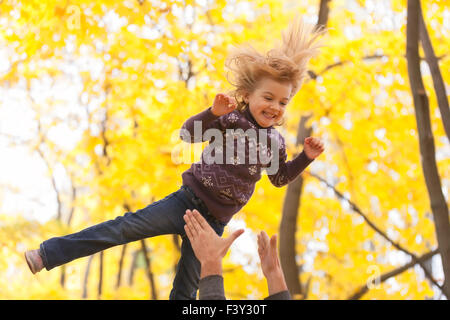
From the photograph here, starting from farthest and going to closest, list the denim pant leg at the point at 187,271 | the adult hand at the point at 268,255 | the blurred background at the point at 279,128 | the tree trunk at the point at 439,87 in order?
the blurred background at the point at 279,128, the tree trunk at the point at 439,87, the denim pant leg at the point at 187,271, the adult hand at the point at 268,255

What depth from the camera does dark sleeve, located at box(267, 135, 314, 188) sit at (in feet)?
9.91

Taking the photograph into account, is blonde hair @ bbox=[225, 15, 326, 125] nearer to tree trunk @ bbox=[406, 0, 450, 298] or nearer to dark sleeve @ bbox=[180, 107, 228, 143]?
dark sleeve @ bbox=[180, 107, 228, 143]

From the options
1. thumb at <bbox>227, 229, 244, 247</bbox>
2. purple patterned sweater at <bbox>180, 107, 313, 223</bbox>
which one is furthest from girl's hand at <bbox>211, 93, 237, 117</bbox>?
thumb at <bbox>227, 229, 244, 247</bbox>

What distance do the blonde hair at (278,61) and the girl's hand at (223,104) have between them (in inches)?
14.1

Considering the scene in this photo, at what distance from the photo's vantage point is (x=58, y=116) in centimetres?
1171

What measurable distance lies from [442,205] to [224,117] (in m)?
1.73

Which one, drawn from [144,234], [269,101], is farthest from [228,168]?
[144,234]

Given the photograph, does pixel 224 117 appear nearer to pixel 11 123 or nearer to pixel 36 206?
pixel 11 123

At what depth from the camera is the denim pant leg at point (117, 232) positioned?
2.64 metres

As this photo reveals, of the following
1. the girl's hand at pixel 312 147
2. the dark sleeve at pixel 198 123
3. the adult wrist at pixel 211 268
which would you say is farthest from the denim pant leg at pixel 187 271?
the adult wrist at pixel 211 268

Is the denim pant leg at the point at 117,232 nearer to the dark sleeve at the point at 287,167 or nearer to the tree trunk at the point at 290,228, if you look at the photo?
the dark sleeve at the point at 287,167

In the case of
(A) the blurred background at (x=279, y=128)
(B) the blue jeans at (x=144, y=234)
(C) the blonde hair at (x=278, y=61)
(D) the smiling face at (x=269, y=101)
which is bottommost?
(B) the blue jeans at (x=144, y=234)

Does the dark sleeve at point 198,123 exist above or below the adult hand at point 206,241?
above
